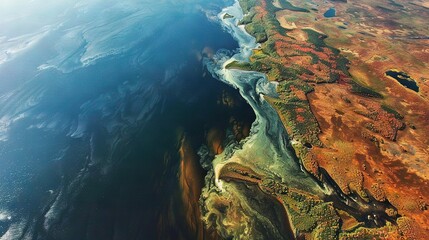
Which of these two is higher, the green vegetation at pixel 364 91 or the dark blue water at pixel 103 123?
the dark blue water at pixel 103 123

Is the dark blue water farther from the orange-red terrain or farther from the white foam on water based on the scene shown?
the orange-red terrain

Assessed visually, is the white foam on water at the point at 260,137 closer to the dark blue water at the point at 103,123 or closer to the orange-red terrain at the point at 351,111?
the orange-red terrain at the point at 351,111

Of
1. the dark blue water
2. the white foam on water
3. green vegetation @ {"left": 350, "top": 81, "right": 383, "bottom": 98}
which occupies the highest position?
the dark blue water

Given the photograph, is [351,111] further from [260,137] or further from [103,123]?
[103,123]

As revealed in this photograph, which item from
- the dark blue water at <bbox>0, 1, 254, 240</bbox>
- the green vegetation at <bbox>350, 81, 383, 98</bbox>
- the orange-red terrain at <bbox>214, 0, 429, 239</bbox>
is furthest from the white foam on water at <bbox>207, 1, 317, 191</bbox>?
the green vegetation at <bbox>350, 81, 383, 98</bbox>

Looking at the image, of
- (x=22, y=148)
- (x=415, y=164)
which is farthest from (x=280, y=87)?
(x=22, y=148)

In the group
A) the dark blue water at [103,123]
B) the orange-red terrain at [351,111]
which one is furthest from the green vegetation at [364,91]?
the dark blue water at [103,123]

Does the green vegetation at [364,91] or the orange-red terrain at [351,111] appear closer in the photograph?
the orange-red terrain at [351,111]

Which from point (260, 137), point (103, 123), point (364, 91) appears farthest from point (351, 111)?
point (103, 123)

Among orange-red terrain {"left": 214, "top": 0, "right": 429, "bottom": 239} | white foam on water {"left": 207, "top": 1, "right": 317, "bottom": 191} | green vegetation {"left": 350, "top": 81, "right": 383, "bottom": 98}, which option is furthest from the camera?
green vegetation {"left": 350, "top": 81, "right": 383, "bottom": 98}
